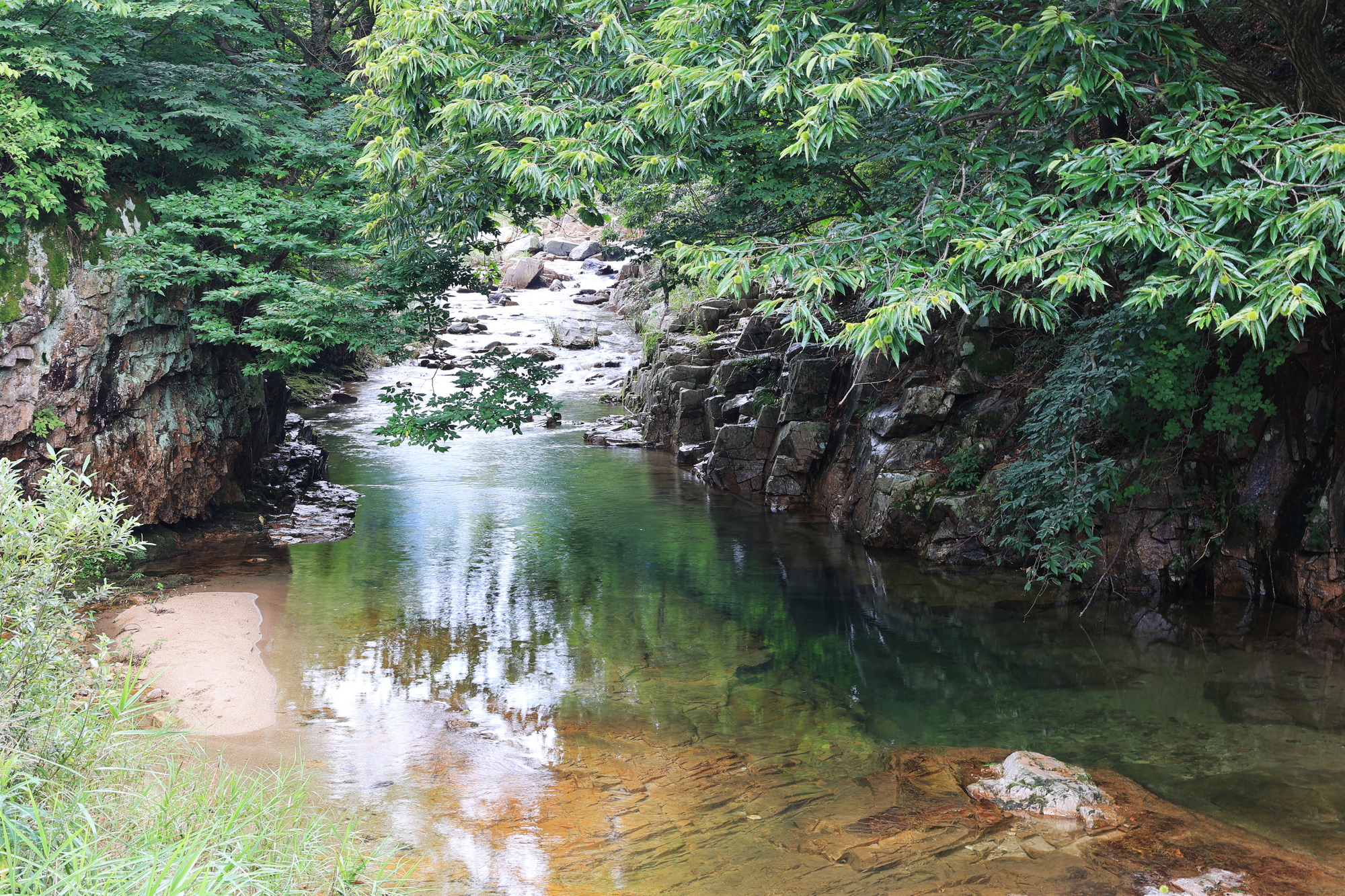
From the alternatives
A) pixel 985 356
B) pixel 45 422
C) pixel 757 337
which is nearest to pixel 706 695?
pixel 985 356

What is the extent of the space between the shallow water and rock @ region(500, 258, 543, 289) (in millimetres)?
28955

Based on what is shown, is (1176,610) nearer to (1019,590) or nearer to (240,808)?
(1019,590)

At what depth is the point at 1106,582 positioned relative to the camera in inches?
419

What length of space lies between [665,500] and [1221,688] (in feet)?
34.9

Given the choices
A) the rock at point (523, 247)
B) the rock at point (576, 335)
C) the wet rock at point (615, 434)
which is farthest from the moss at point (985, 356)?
the rock at point (523, 247)

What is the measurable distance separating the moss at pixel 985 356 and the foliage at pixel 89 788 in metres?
11.4

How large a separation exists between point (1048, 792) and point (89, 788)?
5.64m

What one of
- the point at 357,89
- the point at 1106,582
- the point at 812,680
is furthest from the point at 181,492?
the point at 1106,582

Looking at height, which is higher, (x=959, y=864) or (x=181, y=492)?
(x=181, y=492)

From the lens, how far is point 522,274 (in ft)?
136

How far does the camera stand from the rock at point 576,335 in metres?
33.7

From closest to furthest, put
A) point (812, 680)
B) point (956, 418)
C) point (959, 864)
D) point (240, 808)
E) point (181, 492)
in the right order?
point (240, 808) < point (959, 864) < point (812, 680) < point (181, 492) < point (956, 418)

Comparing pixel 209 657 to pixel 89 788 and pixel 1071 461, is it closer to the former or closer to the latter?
pixel 89 788

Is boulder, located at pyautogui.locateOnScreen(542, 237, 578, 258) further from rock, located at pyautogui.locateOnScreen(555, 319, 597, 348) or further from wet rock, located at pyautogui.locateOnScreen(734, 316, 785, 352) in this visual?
wet rock, located at pyautogui.locateOnScreen(734, 316, 785, 352)
